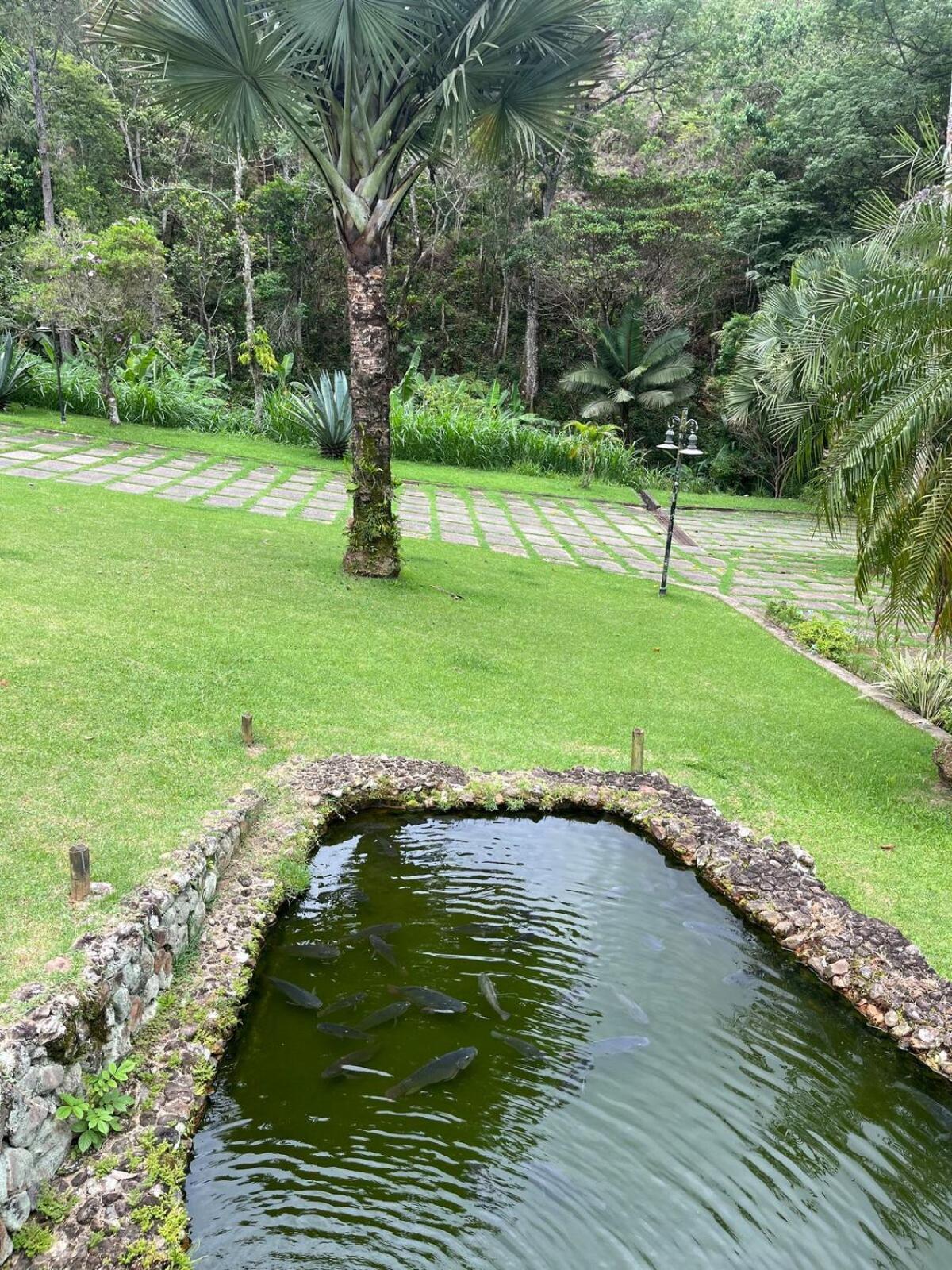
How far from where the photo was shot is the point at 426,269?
2405 cm

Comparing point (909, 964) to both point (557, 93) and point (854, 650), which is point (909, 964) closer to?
point (854, 650)

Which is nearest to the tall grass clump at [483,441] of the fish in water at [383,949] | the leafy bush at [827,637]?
the leafy bush at [827,637]

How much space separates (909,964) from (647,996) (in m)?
1.37

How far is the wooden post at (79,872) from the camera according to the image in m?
3.71

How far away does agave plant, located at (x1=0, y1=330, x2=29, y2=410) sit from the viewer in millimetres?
14477

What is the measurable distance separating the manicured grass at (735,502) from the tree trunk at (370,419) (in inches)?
367

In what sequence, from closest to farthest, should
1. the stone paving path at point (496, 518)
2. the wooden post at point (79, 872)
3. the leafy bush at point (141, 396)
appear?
the wooden post at point (79, 872) → the stone paving path at point (496, 518) → the leafy bush at point (141, 396)

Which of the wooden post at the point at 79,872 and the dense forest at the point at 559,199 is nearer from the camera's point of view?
the wooden post at the point at 79,872

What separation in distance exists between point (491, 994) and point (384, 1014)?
516mm

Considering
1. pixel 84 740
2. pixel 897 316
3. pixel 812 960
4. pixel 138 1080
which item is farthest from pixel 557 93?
pixel 138 1080

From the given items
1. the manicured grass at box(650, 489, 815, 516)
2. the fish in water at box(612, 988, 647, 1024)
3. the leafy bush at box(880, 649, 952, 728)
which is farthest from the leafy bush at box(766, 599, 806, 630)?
the fish in water at box(612, 988, 647, 1024)

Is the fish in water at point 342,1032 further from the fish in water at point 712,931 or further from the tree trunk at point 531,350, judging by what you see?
the tree trunk at point 531,350

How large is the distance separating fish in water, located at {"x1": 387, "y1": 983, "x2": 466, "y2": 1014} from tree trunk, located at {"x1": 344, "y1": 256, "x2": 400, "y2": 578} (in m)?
5.87

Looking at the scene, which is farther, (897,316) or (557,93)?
(557,93)
